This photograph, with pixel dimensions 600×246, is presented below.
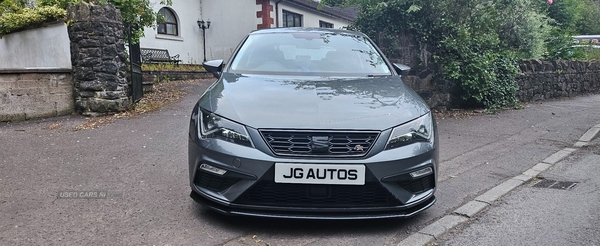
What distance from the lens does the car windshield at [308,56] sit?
4.06m

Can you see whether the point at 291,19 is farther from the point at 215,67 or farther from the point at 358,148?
the point at 358,148

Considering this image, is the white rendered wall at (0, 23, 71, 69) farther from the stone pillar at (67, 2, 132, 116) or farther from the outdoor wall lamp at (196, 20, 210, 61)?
the outdoor wall lamp at (196, 20, 210, 61)

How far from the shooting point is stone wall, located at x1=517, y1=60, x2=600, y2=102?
38.0 ft

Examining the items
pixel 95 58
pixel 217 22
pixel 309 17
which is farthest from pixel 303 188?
pixel 309 17

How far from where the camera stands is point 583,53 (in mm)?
15086

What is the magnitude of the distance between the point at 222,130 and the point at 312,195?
737 millimetres

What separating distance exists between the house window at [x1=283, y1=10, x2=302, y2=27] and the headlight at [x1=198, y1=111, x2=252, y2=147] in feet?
64.1

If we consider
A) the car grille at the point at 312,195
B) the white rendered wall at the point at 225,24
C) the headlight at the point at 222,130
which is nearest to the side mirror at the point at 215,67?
the headlight at the point at 222,130

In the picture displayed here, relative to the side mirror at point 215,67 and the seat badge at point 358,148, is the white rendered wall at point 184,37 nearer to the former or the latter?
the side mirror at point 215,67

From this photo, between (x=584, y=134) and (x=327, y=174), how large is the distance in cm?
628

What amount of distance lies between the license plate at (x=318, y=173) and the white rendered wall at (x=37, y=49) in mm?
6696

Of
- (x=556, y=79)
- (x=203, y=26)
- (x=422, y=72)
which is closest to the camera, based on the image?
(x=422, y=72)

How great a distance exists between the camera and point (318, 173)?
2.81 meters

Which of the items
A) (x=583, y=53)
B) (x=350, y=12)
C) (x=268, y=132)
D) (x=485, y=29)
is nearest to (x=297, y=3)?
(x=350, y=12)
